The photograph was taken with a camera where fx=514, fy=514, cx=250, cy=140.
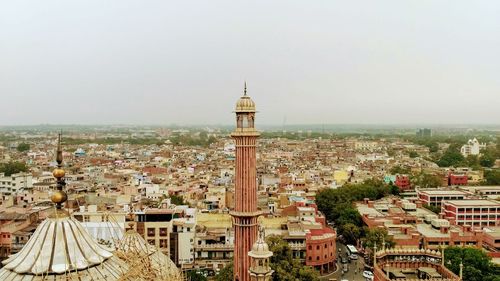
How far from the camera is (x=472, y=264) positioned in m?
23.1

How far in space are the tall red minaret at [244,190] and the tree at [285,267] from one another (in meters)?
3.80

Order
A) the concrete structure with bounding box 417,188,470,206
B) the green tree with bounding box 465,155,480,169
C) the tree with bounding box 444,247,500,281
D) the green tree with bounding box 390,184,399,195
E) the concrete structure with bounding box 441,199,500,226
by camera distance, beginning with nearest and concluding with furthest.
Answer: the tree with bounding box 444,247,500,281 < the concrete structure with bounding box 441,199,500,226 < the concrete structure with bounding box 417,188,470,206 < the green tree with bounding box 390,184,399,195 < the green tree with bounding box 465,155,480,169

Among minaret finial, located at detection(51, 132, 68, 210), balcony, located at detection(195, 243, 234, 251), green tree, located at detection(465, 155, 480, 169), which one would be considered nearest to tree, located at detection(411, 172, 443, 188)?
green tree, located at detection(465, 155, 480, 169)

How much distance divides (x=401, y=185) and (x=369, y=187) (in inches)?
332

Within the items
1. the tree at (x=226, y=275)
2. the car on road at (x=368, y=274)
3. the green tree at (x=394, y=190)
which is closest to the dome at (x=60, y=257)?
the tree at (x=226, y=275)

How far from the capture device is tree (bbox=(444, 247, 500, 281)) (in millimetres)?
22328

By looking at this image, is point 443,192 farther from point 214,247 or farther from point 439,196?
point 214,247

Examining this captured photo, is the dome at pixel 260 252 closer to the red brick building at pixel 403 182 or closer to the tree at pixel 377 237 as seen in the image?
the tree at pixel 377 237

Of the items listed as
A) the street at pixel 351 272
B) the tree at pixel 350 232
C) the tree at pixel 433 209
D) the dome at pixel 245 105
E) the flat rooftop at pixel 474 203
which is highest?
the dome at pixel 245 105

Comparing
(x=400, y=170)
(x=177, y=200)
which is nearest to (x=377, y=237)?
(x=177, y=200)

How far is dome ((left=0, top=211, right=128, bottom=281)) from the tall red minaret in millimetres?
11621

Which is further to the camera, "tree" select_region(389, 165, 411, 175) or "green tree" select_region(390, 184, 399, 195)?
"tree" select_region(389, 165, 411, 175)

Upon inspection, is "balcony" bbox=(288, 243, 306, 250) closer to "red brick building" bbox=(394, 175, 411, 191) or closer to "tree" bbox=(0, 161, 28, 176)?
"red brick building" bbox=(394, 175, 411, 191)

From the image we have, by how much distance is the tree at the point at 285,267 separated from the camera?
21531mm
